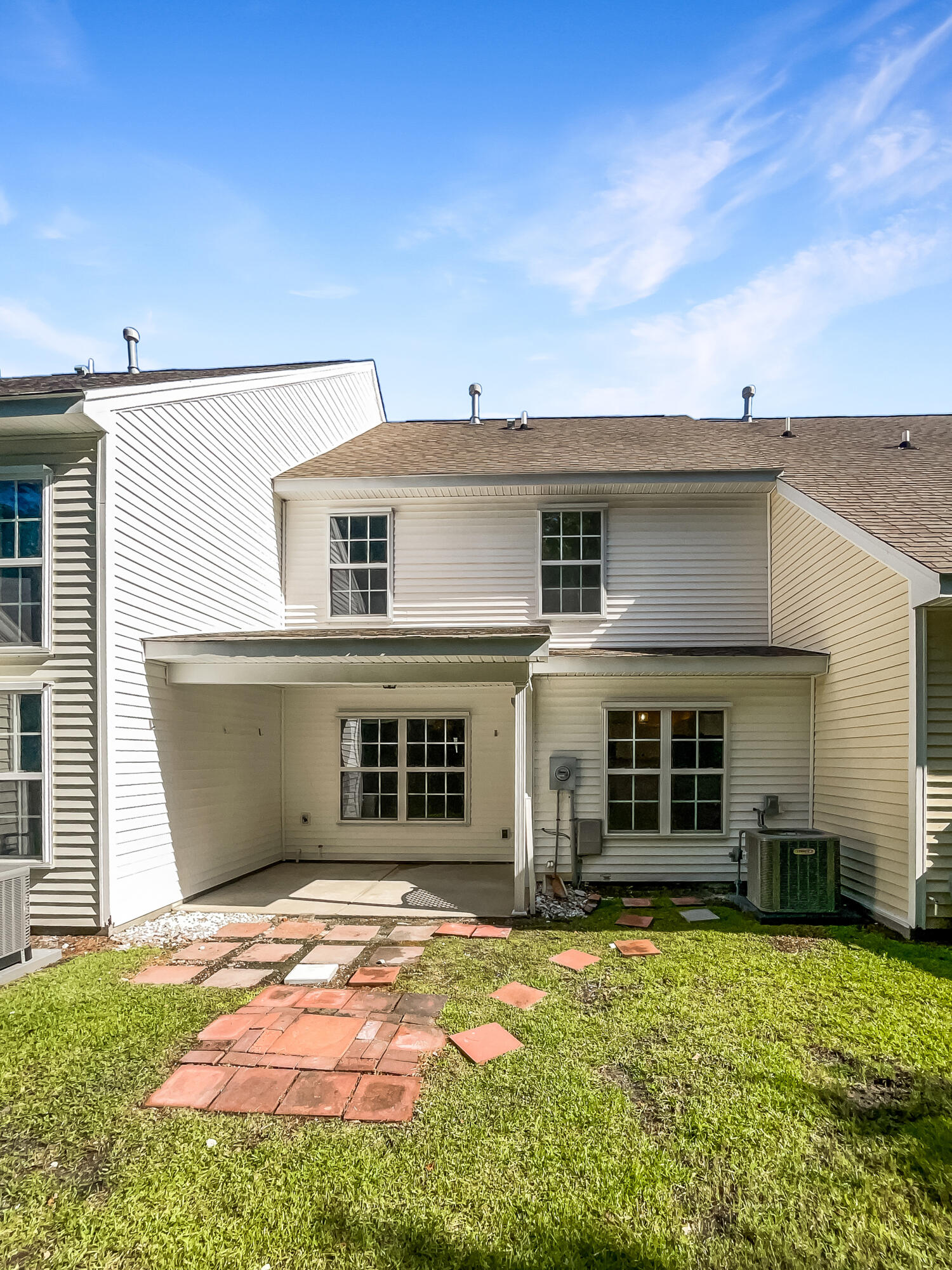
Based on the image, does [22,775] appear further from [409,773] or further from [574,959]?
[574,959]

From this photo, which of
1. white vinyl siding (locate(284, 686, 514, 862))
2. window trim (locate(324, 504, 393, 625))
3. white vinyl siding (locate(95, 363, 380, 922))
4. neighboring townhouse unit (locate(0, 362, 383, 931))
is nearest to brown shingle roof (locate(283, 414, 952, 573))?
window trim (locate(324, 504, 393, 625))

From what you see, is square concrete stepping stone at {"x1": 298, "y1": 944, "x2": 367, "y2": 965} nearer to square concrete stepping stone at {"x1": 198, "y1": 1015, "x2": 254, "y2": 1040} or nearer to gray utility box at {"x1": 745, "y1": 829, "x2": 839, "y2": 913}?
square concrete stepping stone at {"x1": 198, "y1": 1015, "x2": 254, "y2": 1040}

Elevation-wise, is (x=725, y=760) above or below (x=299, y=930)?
above

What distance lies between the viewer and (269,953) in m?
5.72

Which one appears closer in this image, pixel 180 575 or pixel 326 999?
pixel 326 999

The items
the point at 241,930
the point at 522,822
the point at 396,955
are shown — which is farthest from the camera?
the point at 522,822

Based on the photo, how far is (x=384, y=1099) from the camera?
3.42 m

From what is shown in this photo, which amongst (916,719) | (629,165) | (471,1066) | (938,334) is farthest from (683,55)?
(471,1066)

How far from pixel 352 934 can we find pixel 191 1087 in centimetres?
271

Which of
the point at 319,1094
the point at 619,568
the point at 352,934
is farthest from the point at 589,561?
the point at 319,1094

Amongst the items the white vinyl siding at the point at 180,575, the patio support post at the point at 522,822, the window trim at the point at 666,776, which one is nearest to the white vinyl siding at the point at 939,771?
the window trim at the point at 666,776

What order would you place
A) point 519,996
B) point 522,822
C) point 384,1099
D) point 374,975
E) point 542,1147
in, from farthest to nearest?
1. point 522,822
2. point 374,975
3. point 519,996
4. point 384,1099
5. point 542,1147

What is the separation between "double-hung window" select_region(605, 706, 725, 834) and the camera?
27.3 feet

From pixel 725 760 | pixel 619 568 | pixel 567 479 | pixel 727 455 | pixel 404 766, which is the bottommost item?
pixel 404 766
